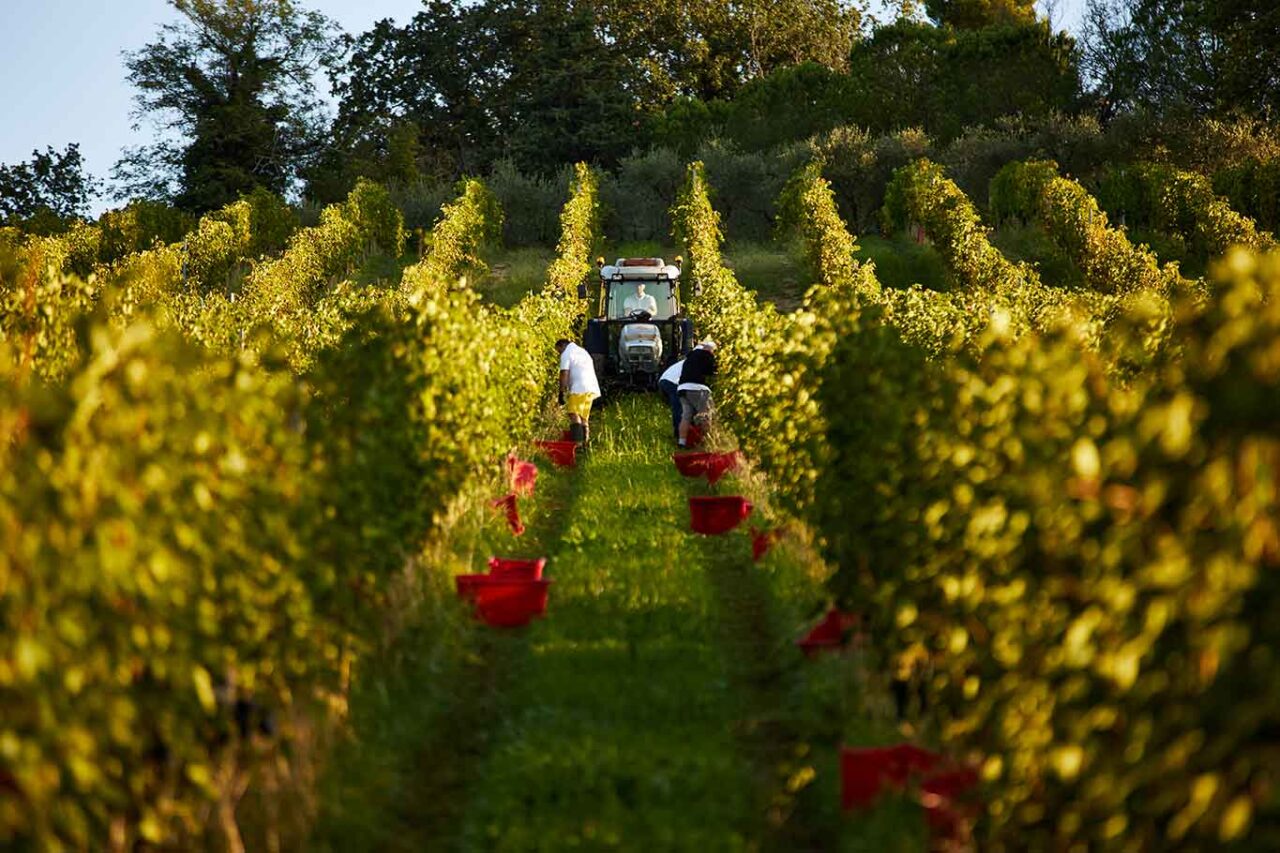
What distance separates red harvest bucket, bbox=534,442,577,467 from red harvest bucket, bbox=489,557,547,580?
5.43 metres

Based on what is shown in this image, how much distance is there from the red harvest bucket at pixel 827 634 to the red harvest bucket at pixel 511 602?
Result: 1.70m

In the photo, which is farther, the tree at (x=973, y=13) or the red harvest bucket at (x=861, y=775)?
the tree at (x=973, y=13)

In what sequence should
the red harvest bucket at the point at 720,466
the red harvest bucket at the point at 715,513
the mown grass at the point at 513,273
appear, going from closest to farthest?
the red harvest bucket at the point at 715,513 < the red harvest bucket at the point at 720,466 < the mown grass at the point at 513,273

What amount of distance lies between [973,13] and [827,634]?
7617 cm

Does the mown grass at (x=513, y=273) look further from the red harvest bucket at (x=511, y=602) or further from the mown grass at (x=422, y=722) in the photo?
the mown grass at (x=422, y=722)

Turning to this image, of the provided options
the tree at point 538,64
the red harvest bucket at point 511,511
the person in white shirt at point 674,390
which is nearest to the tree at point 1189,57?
the tree at point 538,64

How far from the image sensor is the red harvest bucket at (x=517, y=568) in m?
9.51

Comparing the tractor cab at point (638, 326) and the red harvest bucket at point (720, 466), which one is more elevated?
the tractor cab at point (638, 326)

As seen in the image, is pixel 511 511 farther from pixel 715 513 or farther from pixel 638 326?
pixel 638 326

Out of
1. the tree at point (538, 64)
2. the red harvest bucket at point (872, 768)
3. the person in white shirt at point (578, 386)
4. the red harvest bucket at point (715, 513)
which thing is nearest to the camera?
the red harvest bucket at point (872, 768)

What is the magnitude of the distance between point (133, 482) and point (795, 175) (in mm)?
38113

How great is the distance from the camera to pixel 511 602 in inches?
351

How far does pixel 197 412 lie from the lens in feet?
17.0

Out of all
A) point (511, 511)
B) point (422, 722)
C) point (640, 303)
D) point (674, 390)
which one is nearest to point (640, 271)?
point (640, 303)
